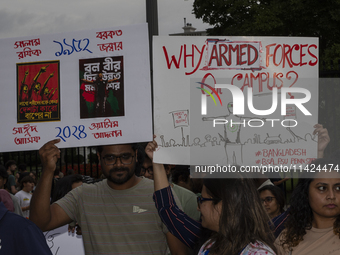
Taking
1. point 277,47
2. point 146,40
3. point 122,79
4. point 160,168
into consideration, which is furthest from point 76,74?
point 277,47

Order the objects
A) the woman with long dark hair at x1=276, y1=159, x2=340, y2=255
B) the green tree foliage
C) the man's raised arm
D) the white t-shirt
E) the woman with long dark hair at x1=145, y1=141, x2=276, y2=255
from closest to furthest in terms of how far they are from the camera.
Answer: the woman with long dark hair at x1=145, y1=141, x2=276, y2=255 < the woman with long dark hair at x1=276, y1=159, x2=340, y2=255 < the man's raised arm < the white t-shirt < the green tree foliage

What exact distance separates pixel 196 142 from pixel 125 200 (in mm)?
652

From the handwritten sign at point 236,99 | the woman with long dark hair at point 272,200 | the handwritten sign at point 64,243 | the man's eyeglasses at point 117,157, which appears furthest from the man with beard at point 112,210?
the woman with long dark hair at point 272,200

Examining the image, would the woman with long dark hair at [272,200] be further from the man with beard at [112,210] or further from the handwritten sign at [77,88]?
the handwritten sign at [77,88]

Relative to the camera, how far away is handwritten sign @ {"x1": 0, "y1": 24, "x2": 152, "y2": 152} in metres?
3.03

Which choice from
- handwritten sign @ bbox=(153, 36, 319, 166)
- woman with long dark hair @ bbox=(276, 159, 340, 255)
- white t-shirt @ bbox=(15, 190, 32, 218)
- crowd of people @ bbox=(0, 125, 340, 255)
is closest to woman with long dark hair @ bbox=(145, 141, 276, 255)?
crowd of people @ bbox=(0, 125, 340, 255)

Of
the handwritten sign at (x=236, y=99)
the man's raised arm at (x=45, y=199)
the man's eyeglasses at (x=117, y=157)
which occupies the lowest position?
the man's raised arm at (x=45, y=199)

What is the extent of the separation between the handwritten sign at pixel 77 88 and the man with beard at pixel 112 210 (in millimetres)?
163

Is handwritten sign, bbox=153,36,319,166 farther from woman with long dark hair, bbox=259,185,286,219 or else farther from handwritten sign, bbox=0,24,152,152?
woman with long dark hair, bbox=259,185,286,219

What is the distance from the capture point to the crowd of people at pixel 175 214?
2096 mm

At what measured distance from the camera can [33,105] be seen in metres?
3.14

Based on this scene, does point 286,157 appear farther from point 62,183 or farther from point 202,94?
point 62,183

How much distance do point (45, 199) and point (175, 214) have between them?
85cm

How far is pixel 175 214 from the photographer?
2.66 metres
